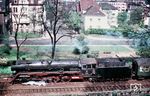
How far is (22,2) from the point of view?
141ft

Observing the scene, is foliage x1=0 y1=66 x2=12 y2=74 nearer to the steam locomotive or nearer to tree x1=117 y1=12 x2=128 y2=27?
the steam locomotive

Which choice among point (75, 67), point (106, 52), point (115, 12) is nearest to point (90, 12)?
point (115, 12)

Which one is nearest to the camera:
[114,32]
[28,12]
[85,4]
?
[28,12]

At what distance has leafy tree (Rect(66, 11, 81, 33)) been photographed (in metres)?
43.6

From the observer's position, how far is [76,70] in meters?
25.5

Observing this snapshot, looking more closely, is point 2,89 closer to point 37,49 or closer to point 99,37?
point 37,49

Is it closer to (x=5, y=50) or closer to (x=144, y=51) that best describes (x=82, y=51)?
(x=144, y=51)

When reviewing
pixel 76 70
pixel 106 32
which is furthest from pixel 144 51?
pixel 76 70

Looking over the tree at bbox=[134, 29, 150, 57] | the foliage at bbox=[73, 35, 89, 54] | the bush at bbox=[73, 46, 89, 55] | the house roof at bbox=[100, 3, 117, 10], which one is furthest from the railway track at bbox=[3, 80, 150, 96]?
the house roof at bbox=[100, 3, 117, 10]

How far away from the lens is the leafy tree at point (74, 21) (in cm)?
4364

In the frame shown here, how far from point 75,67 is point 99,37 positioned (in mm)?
21484

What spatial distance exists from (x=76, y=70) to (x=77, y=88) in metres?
2.04

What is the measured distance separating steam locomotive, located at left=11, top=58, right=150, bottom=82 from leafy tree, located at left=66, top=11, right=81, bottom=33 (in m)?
18.1

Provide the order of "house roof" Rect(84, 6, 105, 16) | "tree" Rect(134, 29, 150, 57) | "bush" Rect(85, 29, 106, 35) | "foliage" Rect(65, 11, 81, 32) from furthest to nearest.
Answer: "house roof" Rect(84, 6, 105, 16) < "bush" Rect(85, 29, 106, 35) < "foliage" Rect(65, 11, 81, 32) < "tree" Rect(134, 29, 150, 57)
